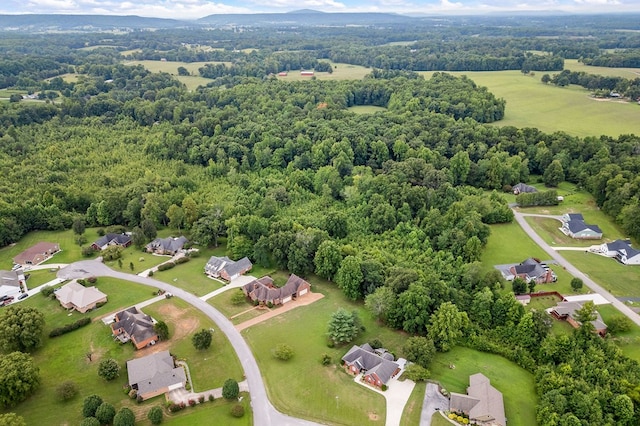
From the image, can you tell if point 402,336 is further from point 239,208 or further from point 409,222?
point 239,208

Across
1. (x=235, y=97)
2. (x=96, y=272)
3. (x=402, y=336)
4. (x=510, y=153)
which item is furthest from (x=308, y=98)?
(x=402, y=336)

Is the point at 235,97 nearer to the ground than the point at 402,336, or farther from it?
farther from it

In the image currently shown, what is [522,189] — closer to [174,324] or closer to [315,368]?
[315,368]

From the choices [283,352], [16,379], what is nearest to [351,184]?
[283,352]

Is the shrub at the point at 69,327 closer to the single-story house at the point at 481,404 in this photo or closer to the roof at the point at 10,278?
the roof at the point at 10,278

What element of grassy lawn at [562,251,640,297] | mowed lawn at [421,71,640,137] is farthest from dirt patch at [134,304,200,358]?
mowed lawn at [421,71,640,137]

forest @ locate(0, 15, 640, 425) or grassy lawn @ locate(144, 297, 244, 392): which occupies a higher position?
forest @ locate(0, 15, 640, 425)

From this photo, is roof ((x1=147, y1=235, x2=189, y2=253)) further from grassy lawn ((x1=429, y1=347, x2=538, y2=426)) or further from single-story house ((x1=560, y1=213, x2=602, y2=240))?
single-story house ((x1=560, y1=213, x2=602, y2=240))

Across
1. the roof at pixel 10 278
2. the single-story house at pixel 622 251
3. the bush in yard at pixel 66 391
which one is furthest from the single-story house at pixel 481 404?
the roof at pixel 10 278
